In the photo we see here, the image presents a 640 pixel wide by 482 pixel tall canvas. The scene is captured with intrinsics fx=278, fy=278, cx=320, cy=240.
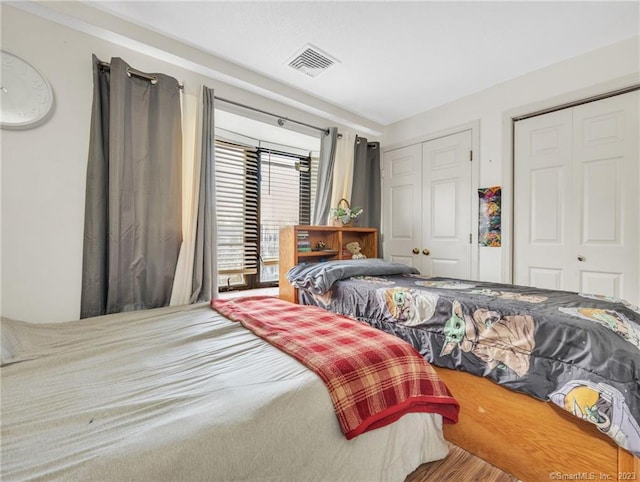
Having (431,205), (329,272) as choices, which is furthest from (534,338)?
(431,205)

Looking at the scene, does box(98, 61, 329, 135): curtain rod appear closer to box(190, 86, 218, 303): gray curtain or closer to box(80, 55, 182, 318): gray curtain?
box(80, 55, 182, 318): gray curtain

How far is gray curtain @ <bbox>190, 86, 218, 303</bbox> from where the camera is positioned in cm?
208

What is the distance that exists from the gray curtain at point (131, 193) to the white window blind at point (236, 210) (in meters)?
0.65

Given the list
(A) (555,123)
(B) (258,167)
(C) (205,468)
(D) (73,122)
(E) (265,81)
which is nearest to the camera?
(C) (205,468)

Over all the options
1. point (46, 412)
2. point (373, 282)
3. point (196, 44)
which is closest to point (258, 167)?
point (196, 44)

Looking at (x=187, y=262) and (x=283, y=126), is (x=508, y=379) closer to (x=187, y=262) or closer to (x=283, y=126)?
(x=187, y=262)

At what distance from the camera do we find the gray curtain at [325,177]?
2990 millimetres

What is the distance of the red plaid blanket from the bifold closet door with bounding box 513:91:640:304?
5.61ft

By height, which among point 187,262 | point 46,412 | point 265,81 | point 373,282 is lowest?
point 46,412

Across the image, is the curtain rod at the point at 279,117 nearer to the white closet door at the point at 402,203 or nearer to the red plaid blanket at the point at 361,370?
the white closet door at the point at 402,203

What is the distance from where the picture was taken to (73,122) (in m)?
1.71

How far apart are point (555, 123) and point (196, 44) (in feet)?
9.36

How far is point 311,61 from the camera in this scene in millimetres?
2186

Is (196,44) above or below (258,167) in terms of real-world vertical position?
above
